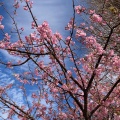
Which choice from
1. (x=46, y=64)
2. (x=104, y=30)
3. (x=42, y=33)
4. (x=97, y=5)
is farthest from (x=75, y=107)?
(x=97, y=5)

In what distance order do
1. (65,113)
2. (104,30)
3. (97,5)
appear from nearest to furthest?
(65,113) → (104,30) → (97,5)

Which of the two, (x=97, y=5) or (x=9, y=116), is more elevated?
(x=97, y=5)

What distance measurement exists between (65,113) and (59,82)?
1.83 m

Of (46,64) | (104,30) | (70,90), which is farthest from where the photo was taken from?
(104,30)

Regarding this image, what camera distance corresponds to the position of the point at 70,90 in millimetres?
5156

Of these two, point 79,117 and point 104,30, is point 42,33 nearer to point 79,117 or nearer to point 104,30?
point 79,117

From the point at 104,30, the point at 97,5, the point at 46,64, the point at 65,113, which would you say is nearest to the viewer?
the point at 46,64

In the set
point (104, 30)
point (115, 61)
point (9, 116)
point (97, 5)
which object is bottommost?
point (9, 116)

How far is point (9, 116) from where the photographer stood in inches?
275

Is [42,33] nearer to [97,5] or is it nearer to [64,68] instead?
[64,68]

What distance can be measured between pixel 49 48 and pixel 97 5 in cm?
848

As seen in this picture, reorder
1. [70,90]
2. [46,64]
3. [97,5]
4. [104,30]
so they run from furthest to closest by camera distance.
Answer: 1. [97,5]
2. [104,30]
3. [46,64]
4. [70,90]

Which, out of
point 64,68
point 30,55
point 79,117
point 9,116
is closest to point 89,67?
point 64,68

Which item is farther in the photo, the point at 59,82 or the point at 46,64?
the point at 46,64
